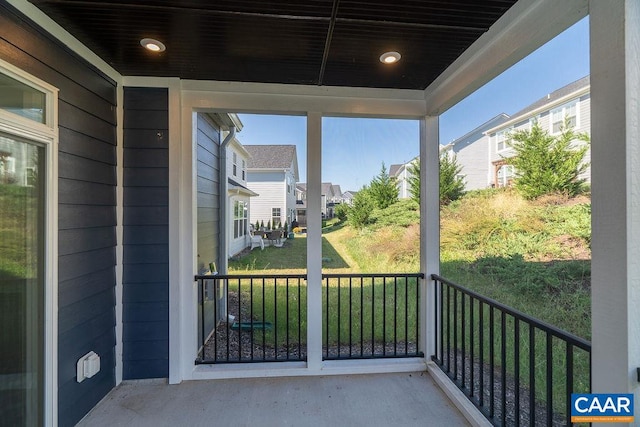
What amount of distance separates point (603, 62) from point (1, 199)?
2748mm

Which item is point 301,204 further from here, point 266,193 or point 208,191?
point 208,191

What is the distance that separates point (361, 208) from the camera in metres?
2.70

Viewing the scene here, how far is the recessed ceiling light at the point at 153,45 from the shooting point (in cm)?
190

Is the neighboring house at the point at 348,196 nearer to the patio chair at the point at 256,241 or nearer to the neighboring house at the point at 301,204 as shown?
the neighboring house at the point at 301,204

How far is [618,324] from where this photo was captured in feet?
3.57

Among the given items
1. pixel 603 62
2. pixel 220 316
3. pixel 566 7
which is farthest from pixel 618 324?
pixel 220 316

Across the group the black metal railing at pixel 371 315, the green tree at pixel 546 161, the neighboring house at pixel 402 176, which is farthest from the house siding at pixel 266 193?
the green tree at pixel 546 161

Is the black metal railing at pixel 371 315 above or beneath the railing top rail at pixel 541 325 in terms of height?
beneath

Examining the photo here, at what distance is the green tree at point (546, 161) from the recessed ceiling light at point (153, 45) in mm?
2599

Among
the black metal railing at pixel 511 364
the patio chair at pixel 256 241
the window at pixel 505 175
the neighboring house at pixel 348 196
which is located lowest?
the black metal railing at pixel 511 364

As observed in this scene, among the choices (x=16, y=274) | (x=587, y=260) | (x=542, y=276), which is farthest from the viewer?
(x=542, y=276)

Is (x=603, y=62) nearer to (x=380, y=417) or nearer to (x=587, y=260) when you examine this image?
(x=587, y=260)

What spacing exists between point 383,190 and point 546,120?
1.30 m

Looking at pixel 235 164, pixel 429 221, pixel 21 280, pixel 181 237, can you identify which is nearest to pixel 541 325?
pixel 429 221
